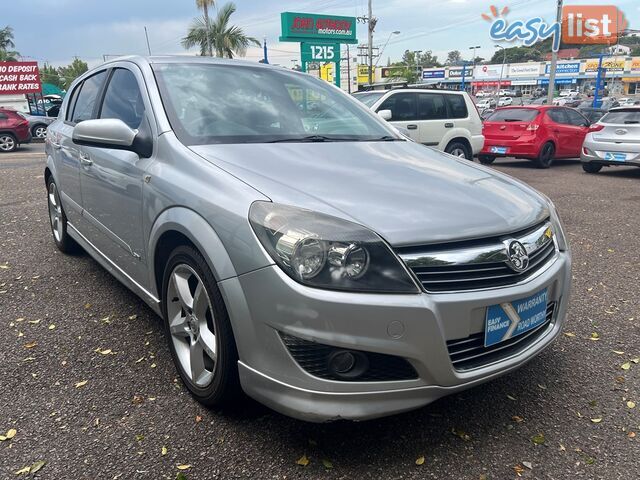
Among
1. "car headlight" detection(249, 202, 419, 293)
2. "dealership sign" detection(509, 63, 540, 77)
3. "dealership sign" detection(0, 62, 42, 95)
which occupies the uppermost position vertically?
"dealership sign" detection(509, 63, 540, 77)

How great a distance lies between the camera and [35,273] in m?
4.43

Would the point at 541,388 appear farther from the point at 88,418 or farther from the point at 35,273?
the point at 35,273

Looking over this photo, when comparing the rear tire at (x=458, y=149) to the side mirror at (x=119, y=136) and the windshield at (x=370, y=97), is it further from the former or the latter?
the side mirror at (x=119, y=136)

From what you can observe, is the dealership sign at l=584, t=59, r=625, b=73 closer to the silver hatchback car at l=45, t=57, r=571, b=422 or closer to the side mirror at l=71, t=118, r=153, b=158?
the silver hatchback car at l=45, t=57, r=571, b=422

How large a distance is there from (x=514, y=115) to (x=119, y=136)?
1136cm

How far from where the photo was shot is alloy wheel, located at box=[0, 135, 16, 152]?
16.7m

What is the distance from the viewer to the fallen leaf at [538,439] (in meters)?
2.25

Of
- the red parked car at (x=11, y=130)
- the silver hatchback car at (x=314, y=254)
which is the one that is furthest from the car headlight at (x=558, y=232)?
the red parked car at (x=11, y=130)

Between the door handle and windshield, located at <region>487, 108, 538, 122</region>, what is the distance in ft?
35.1

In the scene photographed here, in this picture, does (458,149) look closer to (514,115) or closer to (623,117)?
(514,115)

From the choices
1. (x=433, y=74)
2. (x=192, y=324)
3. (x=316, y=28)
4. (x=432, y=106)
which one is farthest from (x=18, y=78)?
(x=433, y=74)

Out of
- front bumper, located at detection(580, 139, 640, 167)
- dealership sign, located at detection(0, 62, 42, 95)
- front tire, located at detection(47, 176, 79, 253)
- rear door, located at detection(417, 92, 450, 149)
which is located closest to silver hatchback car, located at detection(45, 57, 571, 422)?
front tire, located at detection(47, 176, 79, 253)

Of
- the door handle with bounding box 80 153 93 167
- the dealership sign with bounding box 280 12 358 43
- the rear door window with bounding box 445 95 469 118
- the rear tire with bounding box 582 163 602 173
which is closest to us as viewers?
the door handle with bounding box 80 153 93 167

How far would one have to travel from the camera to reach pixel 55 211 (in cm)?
492
